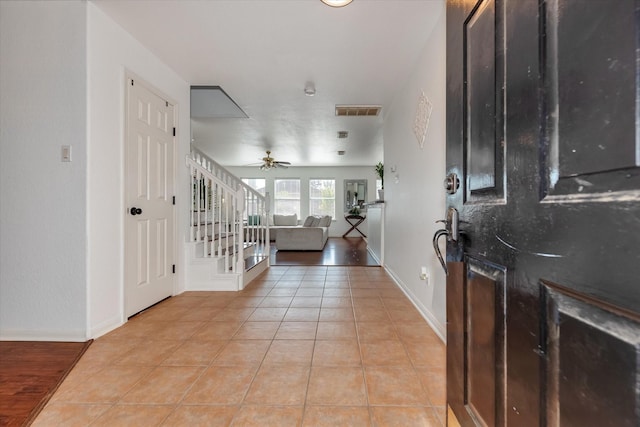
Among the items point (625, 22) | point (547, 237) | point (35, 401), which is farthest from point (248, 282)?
point (625, 22)

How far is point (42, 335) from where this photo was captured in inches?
83.9

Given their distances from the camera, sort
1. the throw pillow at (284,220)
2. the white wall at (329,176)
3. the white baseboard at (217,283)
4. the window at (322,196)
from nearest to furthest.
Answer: the white baseboard at (217,283)
the throw pillow at (284,220)
the white wall at (329,176)
the window at (322,196)

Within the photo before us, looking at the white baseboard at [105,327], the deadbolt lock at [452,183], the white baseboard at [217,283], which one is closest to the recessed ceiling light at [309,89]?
the white baseboard at [217,283]

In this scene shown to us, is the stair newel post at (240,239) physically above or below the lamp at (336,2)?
below

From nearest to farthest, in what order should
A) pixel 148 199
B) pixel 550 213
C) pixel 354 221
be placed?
pixel 550 213 < pixel 148 199 < pixel 354 221

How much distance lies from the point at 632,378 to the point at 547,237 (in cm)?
26

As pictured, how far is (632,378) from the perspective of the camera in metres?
0.45

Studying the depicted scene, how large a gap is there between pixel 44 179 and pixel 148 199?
76 centimetres

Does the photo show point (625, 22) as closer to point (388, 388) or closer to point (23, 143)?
point (388, 388)

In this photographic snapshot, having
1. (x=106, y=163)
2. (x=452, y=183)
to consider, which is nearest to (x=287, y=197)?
(x=106, y=163)

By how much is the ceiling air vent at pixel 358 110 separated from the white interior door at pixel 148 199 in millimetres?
2238

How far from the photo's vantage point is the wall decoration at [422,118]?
2506 millimetres

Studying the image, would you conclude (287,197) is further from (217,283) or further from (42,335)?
(42,335)

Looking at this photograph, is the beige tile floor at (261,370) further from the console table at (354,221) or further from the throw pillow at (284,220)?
the console table at (354,221)
